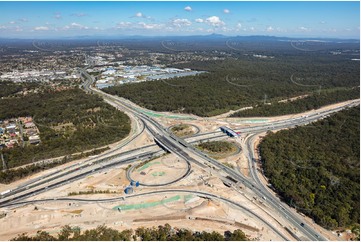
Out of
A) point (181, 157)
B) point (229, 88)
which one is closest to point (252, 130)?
point (181, 157)

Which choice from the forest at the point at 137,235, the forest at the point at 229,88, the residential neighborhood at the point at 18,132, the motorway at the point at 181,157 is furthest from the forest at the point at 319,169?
the residential neighborhood at the point at 18,132

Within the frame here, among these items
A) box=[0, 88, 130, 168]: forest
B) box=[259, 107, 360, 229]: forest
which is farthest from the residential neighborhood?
box=[259, 107, 360, 229]: forest

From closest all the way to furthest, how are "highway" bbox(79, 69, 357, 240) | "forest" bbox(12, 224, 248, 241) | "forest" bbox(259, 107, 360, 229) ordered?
1. "forest" bbox(12, 224, 248, 241)
2. "highway" bbox(79, 69, 357, 240)
3. "forest" bbox(259, 107, 360, 229)

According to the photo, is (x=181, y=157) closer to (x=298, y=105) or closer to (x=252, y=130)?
(x=252, y=130)

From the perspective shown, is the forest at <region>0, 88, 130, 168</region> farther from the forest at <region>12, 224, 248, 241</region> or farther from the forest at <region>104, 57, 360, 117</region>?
the forest at <region>12, 224, 248, 241</region>

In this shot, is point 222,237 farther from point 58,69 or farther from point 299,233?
point 58,69

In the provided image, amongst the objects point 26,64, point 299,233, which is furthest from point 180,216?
point 26,64
